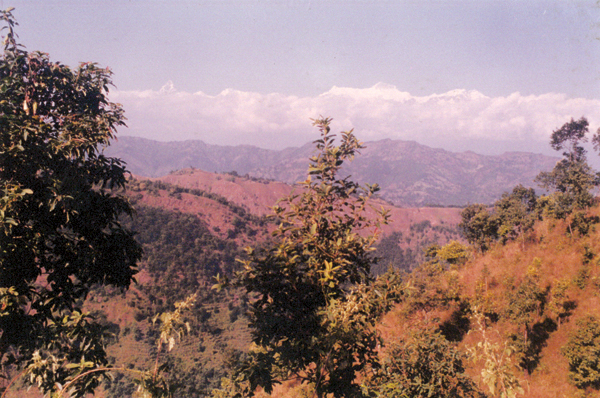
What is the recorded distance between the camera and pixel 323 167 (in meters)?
5.80

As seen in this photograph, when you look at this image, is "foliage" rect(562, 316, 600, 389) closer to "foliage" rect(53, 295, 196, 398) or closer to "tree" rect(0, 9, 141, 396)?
"foliage" rect(53, 295, 196, 398)

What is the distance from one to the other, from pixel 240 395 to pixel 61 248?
4395 millimetres

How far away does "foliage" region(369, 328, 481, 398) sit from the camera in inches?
282

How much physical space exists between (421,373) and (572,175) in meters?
39.4

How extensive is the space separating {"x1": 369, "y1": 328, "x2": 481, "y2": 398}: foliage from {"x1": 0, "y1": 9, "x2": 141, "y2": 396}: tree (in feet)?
20.5

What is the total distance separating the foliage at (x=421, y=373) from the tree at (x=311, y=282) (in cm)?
233

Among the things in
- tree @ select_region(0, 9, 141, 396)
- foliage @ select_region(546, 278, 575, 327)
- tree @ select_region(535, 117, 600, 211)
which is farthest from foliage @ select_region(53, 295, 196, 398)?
tree @ select_region(535, 117, 600, 211)

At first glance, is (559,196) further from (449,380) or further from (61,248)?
(61,248)

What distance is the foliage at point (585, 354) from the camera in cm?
1398

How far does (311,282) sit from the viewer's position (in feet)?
18.0

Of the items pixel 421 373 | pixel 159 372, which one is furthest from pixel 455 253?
pixel 159 372

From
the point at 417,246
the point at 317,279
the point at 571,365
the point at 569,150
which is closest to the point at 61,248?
the point at 317,279

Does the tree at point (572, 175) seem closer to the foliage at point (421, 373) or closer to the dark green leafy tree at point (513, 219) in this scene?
the dark green leafy tree at point (513, 219)

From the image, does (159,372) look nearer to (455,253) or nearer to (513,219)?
(455,253)
